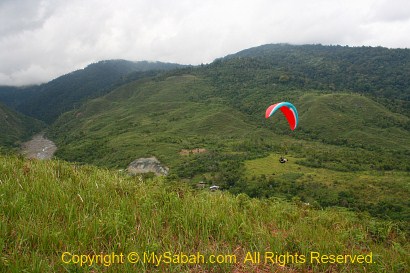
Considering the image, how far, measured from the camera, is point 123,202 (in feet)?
19.5

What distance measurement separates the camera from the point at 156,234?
520 cm

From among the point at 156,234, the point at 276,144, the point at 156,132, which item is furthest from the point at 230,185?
the point at 156,234

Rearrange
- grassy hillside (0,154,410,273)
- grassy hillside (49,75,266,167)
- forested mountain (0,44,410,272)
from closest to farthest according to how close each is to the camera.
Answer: grassy hillside (0,154,410,273)
forested mountain (0,44,410,272)
grassy hillside (49,75,266,167)

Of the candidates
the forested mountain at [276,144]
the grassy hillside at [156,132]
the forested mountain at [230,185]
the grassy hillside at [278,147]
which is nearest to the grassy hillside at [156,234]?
the forested mountain at [230,185]

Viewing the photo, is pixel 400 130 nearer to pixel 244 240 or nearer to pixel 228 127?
pixel 228 127

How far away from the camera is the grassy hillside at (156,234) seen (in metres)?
4.48

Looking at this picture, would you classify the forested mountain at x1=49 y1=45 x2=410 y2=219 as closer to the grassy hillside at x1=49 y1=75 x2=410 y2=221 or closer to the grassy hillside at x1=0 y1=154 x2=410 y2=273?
the grassy hillside at x1=49 y1=75 x2=410 y2=221

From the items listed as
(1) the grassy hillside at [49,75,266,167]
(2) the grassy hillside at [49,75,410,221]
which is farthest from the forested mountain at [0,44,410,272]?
(1) the grassy hillside at [49,75,266,167]

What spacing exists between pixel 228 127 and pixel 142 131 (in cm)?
4100

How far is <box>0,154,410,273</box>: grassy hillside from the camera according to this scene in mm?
4477

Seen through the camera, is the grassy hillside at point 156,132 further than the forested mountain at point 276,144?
Yes

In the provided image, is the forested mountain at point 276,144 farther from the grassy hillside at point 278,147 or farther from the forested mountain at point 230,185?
the forested mountain at point 230,185

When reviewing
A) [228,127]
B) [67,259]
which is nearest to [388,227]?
[67,259]

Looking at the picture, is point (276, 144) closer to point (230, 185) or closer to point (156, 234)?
point (230, 185)
